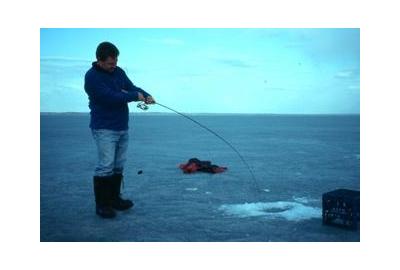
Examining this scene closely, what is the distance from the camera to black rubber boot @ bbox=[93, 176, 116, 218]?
411 cm

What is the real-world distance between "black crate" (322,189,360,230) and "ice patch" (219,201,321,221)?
29cm

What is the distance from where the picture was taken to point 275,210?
4387 millimetres

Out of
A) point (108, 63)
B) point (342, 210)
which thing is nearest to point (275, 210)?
point (342, 210)

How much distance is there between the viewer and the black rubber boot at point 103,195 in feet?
13.5

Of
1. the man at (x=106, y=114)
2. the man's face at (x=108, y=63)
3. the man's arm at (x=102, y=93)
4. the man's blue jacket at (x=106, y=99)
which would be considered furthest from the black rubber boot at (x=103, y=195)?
the man's face at (x=108, y=63)

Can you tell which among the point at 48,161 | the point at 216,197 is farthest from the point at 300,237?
the point at 48,161

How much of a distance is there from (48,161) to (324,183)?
5.13 m

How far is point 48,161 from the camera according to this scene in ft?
24.9

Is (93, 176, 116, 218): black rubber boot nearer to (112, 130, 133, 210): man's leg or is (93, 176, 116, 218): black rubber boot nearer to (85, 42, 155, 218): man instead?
(85, 42, 155, 218): man

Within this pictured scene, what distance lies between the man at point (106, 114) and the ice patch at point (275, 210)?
1.30m

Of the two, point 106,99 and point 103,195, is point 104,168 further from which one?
point 106,99

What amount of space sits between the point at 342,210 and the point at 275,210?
82cm

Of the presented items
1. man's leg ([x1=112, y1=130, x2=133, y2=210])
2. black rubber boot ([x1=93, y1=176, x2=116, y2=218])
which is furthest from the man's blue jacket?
black rubber boot ([x1=93, y1=176, x2=116, y2=218])

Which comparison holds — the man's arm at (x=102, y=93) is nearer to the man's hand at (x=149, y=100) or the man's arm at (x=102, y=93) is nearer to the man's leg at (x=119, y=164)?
the man's hand at (x=149, y=100)
